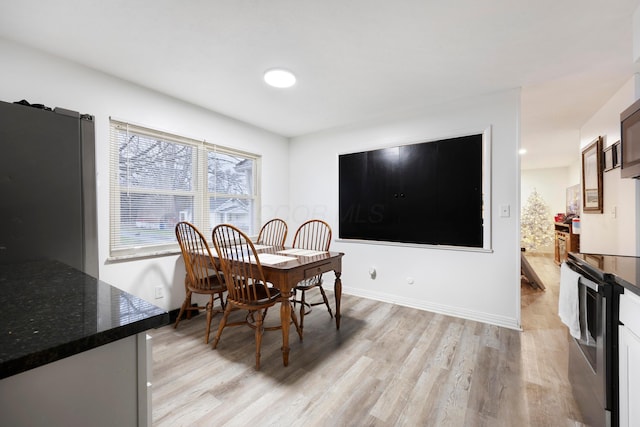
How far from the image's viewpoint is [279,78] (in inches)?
93.0

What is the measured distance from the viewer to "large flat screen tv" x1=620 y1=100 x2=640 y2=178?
1.63 meters

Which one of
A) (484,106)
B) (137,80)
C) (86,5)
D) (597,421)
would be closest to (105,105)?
(137,80)

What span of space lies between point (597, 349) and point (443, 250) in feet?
5.59

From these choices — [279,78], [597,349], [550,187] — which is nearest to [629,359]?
[597,349]

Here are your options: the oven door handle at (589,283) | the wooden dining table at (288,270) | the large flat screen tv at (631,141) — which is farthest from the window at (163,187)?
the large flat screen tv at (631,141)

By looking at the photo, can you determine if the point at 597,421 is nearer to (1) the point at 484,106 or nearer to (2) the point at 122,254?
(1) the point at 484,106

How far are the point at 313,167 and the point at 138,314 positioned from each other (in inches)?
138

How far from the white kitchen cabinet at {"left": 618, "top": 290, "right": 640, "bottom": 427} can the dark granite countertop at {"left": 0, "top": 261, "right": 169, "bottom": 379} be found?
1701 mm

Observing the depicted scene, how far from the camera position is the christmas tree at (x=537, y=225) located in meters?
6.61

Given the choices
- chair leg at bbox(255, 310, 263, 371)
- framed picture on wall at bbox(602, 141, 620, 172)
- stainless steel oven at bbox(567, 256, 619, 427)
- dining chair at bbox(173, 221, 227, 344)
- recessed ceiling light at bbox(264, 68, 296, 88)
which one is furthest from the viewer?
framed picture on wall at bbox(602, 141, 620, 172)

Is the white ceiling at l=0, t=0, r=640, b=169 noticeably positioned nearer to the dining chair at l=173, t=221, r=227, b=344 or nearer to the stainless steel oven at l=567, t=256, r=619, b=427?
the dining chair at l=173, t=221, r=227, b=344

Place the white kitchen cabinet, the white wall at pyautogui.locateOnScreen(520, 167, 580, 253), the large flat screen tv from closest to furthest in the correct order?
the white kitchen cabinet, the large flat screen tv, the white wall at pyautogui.locateOnScreen(520, 167, 580, 253)

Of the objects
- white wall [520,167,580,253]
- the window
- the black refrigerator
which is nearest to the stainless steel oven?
the black refrigerator

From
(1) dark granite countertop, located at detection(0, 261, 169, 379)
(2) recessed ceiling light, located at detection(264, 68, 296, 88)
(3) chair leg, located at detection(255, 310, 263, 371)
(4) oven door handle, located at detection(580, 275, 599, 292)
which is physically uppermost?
(2) recessed ceiling light, located at detection(264, 68, 296, 88)
